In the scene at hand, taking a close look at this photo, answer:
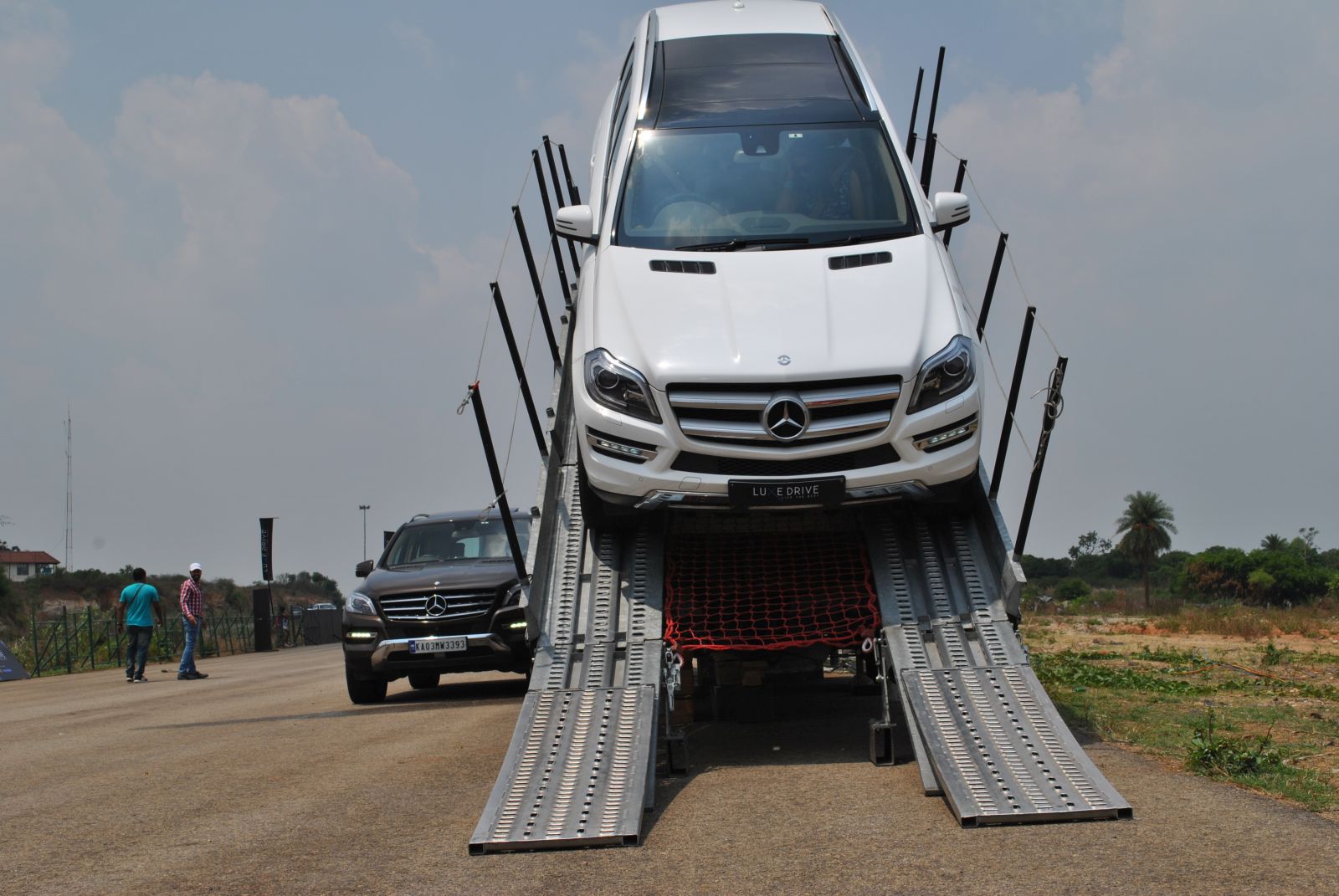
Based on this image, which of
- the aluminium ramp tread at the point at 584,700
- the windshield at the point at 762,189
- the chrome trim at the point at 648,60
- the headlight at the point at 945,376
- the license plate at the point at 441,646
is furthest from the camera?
the license plate at the point at 441,646

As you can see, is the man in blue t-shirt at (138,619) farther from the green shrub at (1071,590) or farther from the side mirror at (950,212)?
the green shrub at (1071,590)

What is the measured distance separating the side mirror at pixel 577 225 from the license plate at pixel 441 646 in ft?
16.3

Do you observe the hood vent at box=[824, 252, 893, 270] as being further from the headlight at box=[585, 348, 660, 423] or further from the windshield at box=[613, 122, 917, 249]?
the headlight at box=[585, 348, 660, 423]

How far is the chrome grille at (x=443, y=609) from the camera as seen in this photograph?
1233cm

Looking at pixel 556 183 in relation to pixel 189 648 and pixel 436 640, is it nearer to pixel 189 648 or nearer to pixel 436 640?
pixel 436 640

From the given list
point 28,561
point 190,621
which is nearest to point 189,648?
point 190,621

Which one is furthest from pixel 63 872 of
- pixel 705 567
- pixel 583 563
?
pixel 705 567

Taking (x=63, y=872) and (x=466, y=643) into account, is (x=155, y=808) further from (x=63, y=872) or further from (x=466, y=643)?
(x=466, y=643)

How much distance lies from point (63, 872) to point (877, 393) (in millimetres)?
4112

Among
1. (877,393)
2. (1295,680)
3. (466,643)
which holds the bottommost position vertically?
(1295,680)

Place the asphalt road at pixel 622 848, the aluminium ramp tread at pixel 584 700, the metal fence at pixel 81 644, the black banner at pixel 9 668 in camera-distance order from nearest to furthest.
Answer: the asphalt road at pixel 622 848 → the aluminium ramp tread at pixel 584 700 → the black banner at pixel 9 668 → the metal fence at pixel 81 644

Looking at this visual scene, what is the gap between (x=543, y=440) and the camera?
8.62 m

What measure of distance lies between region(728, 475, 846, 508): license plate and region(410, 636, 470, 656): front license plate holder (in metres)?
5.91

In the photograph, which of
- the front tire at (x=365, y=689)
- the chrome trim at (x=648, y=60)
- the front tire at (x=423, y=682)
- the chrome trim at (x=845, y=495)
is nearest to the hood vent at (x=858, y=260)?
the chrome trim at (x=845, y=495)
